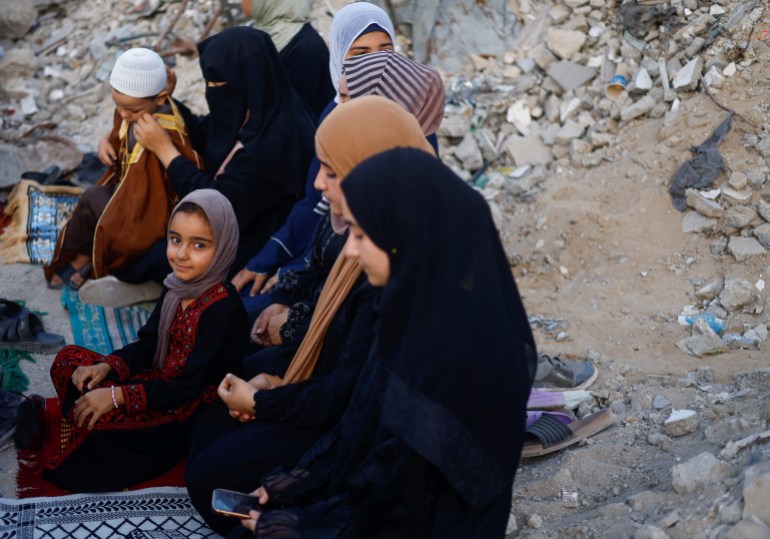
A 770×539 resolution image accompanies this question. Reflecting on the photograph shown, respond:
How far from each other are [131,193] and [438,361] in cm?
265

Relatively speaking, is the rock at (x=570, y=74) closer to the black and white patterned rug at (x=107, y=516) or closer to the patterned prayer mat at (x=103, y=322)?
the patterned prayer mat at (x=103, y=322)

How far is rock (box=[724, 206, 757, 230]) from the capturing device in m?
4.35

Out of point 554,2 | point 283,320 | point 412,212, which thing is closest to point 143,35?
point 554,2

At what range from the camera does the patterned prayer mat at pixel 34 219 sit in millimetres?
4730

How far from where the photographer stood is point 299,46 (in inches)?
190

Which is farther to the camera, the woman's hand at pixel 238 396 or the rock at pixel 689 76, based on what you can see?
the rock at pixel 689 76

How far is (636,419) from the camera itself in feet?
10.4

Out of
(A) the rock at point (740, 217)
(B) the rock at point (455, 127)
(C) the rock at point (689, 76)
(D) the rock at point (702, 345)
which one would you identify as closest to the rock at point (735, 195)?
(A) the rock at point (740, 217)

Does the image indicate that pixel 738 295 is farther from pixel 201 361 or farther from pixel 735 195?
pixel 201 361

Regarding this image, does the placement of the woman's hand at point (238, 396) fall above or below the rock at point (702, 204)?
above

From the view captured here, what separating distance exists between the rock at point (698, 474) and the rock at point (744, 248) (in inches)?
75.0

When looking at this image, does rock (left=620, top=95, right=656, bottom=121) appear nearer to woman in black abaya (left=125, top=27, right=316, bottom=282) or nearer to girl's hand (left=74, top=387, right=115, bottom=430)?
woman in black abaya (left=125, top=27, right=316, bottom=282)

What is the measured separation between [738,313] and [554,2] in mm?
3282

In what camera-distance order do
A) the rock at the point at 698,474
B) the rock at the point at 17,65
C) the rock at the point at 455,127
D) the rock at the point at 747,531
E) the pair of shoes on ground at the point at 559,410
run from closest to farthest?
1. the rock at the point at 747,531
2. the rock at the point at 698,474
3. the pair of shoes on ground at the point at 559,410
4. the rock at the point at 455,127
5. the rock at the point at 17,65
